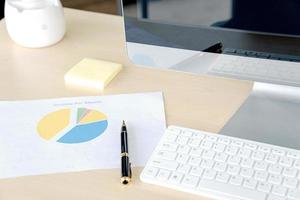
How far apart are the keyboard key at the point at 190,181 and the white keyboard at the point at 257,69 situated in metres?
0.21

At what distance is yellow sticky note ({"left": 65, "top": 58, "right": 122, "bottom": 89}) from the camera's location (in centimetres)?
102

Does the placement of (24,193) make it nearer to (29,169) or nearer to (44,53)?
(29,169)

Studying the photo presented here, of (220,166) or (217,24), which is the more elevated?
(217,24)

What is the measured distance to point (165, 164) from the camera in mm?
794

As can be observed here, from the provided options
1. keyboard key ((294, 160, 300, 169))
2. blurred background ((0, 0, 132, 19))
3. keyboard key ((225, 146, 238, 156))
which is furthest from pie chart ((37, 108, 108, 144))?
blurred background ((0, 0, 132, 19))

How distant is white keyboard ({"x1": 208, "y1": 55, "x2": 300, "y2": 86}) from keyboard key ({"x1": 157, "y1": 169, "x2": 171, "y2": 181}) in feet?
0.68

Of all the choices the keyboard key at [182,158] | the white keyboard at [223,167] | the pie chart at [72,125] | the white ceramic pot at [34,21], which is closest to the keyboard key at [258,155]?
the white keyboard at [223,167]

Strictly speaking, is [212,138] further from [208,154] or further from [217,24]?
[217,24]

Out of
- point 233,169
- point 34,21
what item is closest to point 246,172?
point 233,169

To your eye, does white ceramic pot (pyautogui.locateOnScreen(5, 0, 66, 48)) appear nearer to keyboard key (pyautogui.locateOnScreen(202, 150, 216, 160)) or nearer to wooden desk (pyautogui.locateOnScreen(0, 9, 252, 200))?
wooden desk (pyautogui.locateOnScreen(0, 9, 252, 200))

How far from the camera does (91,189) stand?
777mm

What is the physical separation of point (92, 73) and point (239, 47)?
326 millimetres

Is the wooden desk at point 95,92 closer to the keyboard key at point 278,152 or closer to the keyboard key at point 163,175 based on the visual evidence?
the keyboard key at point 163,175

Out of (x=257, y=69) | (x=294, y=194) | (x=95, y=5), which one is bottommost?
(x=95, y=5)
